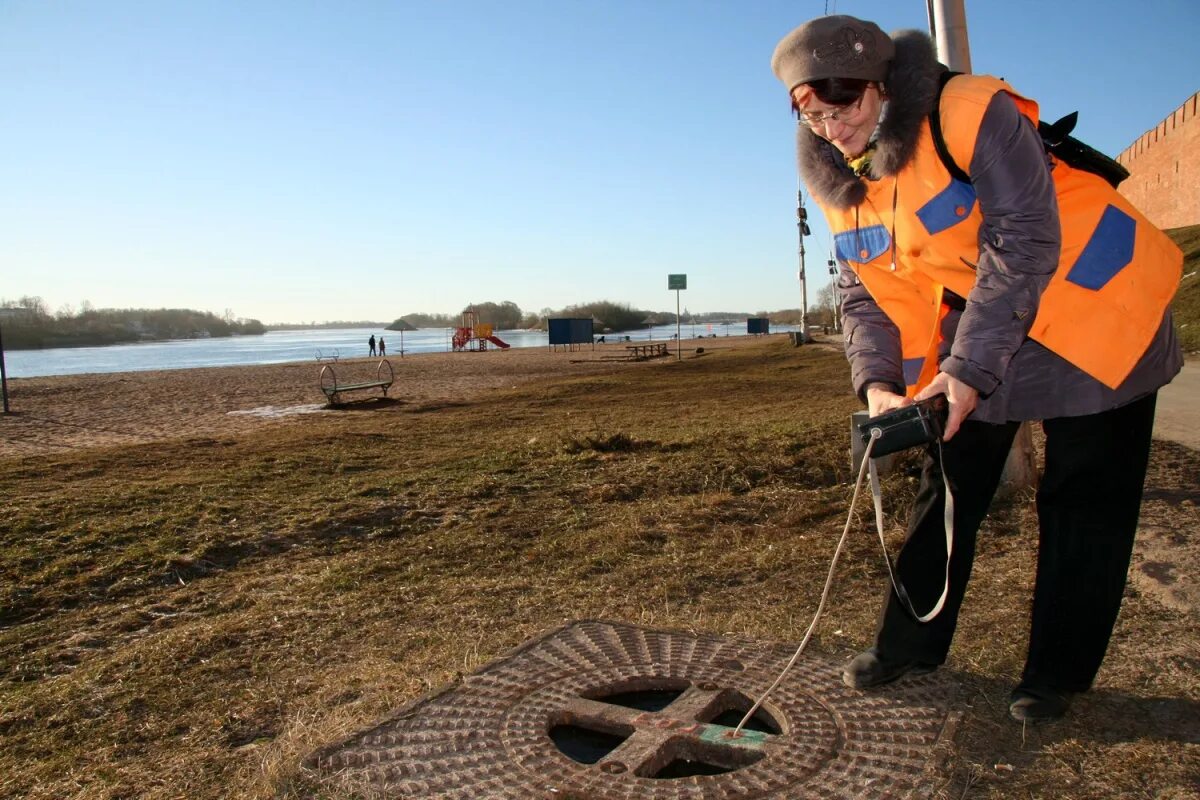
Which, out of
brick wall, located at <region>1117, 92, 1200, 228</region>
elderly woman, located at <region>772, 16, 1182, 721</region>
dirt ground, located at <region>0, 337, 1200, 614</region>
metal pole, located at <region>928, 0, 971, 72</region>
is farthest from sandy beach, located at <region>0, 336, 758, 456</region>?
brick wall, located at <region>1117, 92, 1200, 228</region>

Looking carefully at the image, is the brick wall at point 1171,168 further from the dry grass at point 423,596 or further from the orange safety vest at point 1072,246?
the orange safety vest at point 1072,246

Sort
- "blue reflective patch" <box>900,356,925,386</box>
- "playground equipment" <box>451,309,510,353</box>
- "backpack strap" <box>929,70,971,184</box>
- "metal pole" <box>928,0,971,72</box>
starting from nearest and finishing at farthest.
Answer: "backpack strap" <box>929,70,971,184</box>, "blue reflective patch" <box>900,356,925,386</box>, "metal pole" <box>928,0,971,72</box>, "playground equipment" <box>451,309,510,353</box>

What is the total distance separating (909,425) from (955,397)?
0.12 metres

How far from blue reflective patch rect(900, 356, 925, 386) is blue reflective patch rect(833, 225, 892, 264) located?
0.30 metres

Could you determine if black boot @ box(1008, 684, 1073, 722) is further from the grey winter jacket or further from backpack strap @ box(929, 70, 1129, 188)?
backpack strap @ box(929, 70, 1129, 188)

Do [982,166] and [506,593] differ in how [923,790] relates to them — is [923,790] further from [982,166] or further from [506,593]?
[506,593]

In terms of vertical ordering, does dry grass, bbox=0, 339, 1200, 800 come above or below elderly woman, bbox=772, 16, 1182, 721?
below

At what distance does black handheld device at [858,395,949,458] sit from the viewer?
217cm

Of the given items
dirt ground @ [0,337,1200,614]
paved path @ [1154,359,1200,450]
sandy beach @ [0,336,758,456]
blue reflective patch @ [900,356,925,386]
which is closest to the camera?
blue reflective patch @ [900,356,925,386]

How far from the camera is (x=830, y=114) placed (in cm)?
228

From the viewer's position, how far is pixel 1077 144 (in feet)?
7.30

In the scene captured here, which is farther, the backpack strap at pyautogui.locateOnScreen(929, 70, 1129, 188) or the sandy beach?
the sandy beach

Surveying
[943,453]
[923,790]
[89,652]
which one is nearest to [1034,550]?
[943,453]

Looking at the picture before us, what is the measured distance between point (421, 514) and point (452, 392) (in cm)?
1464
